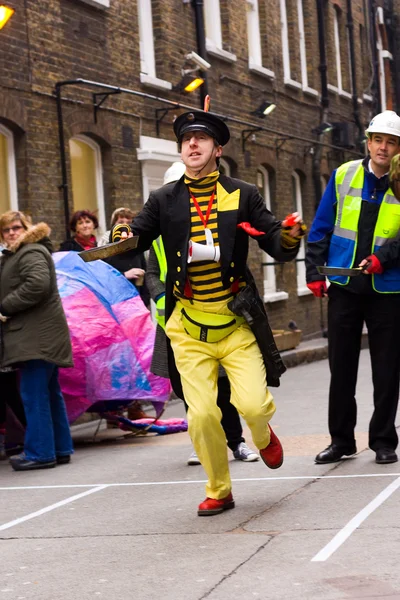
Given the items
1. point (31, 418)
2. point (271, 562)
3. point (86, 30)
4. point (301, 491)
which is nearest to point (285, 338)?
point (86, 30)

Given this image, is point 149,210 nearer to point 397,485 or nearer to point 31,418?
point 397,485

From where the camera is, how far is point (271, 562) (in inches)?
219

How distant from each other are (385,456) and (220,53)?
13.2m

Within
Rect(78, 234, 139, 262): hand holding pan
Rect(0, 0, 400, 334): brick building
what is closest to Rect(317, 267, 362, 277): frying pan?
Rect(78, 234, 139, 262): hand holding pan

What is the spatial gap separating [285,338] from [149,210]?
1331 cm

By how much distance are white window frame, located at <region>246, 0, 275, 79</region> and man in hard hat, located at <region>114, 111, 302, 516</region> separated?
16343 mm

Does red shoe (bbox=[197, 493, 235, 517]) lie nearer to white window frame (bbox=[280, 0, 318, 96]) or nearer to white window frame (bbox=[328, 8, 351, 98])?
white window frame (bbox=[280, 0, 318, 96])

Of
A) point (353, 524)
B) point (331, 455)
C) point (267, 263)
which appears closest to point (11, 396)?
point (331, 455)

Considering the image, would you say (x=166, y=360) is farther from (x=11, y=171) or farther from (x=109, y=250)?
(x=11, y=171)

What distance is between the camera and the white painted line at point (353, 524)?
18.5 feet

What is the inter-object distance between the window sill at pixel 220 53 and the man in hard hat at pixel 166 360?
11240 millimetres

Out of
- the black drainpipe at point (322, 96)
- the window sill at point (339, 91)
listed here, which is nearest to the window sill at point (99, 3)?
the black drainpipe at point (322, 96)

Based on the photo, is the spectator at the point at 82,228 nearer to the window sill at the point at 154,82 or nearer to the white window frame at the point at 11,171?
the white window frame at the point at 11,171

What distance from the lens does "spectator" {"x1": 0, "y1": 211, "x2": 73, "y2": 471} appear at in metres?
9.35
